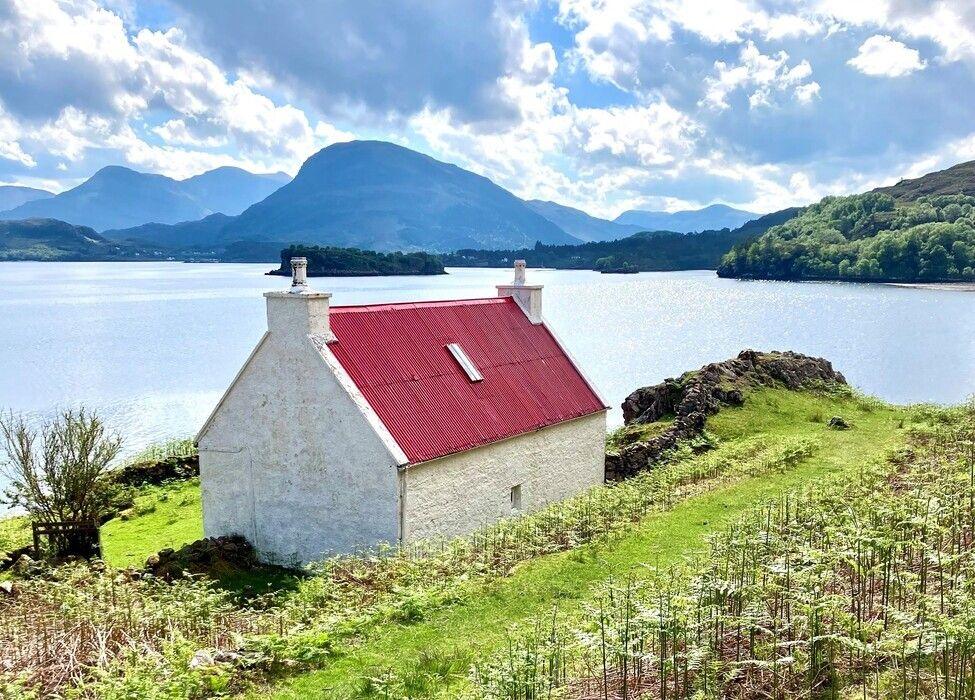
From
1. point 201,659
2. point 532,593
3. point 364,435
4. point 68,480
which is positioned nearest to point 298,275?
point 364,435

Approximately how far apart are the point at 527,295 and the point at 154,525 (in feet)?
53.0

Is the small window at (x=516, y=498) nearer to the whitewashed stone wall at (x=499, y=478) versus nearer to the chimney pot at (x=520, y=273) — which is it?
the whitewashed stone wall at (x=499, y=478)

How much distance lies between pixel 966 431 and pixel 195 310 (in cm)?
11311

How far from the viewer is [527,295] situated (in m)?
27.5

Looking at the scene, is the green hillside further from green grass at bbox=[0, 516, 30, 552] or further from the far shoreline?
the far shoreline

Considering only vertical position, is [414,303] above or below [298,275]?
below

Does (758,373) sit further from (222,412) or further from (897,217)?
(897,217)

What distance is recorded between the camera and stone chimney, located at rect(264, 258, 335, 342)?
763 inches

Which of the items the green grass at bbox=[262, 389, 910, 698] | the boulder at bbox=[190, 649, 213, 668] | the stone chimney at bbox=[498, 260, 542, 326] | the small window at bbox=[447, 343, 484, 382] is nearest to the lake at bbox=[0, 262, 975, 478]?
the stone chimney at bbox=[498, 260, 542, 326]

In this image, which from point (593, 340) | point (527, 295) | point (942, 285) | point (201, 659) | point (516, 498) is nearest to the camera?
point (201, 659)

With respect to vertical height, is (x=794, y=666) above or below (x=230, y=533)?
above

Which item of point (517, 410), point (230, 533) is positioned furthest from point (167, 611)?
point (517, 410)

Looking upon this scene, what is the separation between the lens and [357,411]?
18.8 m

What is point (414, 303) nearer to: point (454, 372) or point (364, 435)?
point (454, 372)
